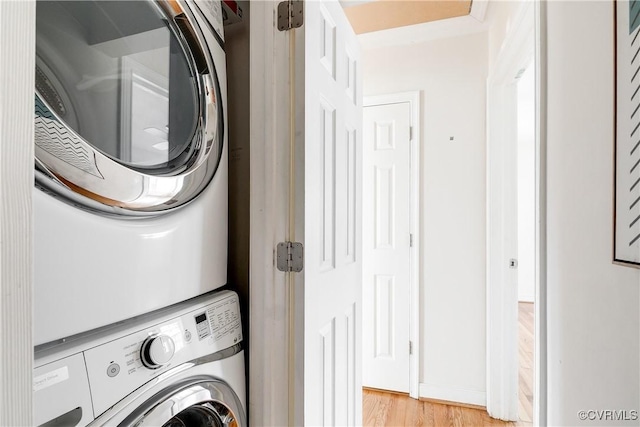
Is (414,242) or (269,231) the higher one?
(269,231)

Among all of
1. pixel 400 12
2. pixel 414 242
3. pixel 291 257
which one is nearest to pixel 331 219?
pixel 291 257

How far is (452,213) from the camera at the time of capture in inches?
92.2

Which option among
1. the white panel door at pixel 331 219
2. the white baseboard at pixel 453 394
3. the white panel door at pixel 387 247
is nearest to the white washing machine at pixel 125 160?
the white panel door at pixel 331 219

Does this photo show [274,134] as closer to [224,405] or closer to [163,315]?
[163,315]

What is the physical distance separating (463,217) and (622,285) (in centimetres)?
164

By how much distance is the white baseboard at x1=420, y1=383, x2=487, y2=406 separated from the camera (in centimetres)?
225

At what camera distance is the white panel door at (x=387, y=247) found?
2.43 meters

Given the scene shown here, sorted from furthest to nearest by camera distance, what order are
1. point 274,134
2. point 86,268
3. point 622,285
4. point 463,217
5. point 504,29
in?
point 463,217 → point 504,29 → point 274,134 → point 622,285 → point 86,268

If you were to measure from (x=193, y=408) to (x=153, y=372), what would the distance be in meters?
0.15

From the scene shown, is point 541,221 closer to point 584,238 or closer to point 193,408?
point 584,238

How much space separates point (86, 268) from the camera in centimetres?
58

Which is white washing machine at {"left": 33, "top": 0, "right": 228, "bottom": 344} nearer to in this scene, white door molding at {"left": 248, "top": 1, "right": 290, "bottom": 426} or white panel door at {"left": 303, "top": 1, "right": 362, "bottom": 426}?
white door molding at {"left": 248, "top": 1, "right": 290, "bottom": 426}

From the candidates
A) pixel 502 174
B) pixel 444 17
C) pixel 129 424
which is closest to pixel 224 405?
pixel 129 424

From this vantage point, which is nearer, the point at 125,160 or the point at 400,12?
the point at 125,160
